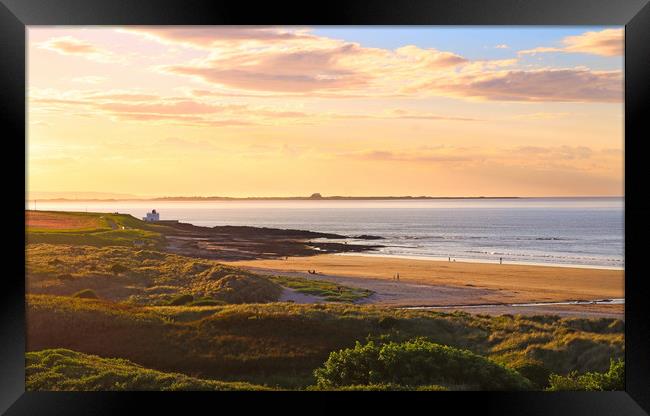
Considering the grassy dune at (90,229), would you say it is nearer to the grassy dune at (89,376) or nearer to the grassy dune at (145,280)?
the grassy dune at (145,280)

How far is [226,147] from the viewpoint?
54.9m

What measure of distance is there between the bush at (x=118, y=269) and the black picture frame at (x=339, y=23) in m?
21.3

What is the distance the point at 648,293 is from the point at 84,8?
4.16m

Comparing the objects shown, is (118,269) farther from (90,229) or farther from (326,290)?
(90,229)

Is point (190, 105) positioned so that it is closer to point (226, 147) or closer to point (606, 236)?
point (226, 147)

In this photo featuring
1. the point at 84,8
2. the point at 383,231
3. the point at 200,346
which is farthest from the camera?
the point at 383,231

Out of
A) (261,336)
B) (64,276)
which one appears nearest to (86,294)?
(64,276)

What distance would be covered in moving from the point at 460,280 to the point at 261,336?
17.3 m

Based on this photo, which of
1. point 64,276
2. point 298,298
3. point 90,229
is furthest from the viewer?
point 90,229

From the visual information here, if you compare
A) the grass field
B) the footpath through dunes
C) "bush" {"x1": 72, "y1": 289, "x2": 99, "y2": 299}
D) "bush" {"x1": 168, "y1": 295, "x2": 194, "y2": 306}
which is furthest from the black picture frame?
"bush" {"x1": 72, "y1": 289, "x2": 99, "y2": 299}

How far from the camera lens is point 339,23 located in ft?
14.5

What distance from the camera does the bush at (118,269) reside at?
25156 millimetres

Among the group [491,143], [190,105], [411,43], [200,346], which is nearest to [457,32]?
[411,43]

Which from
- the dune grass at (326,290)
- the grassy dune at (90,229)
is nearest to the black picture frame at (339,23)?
the dune grass at (326,290)
